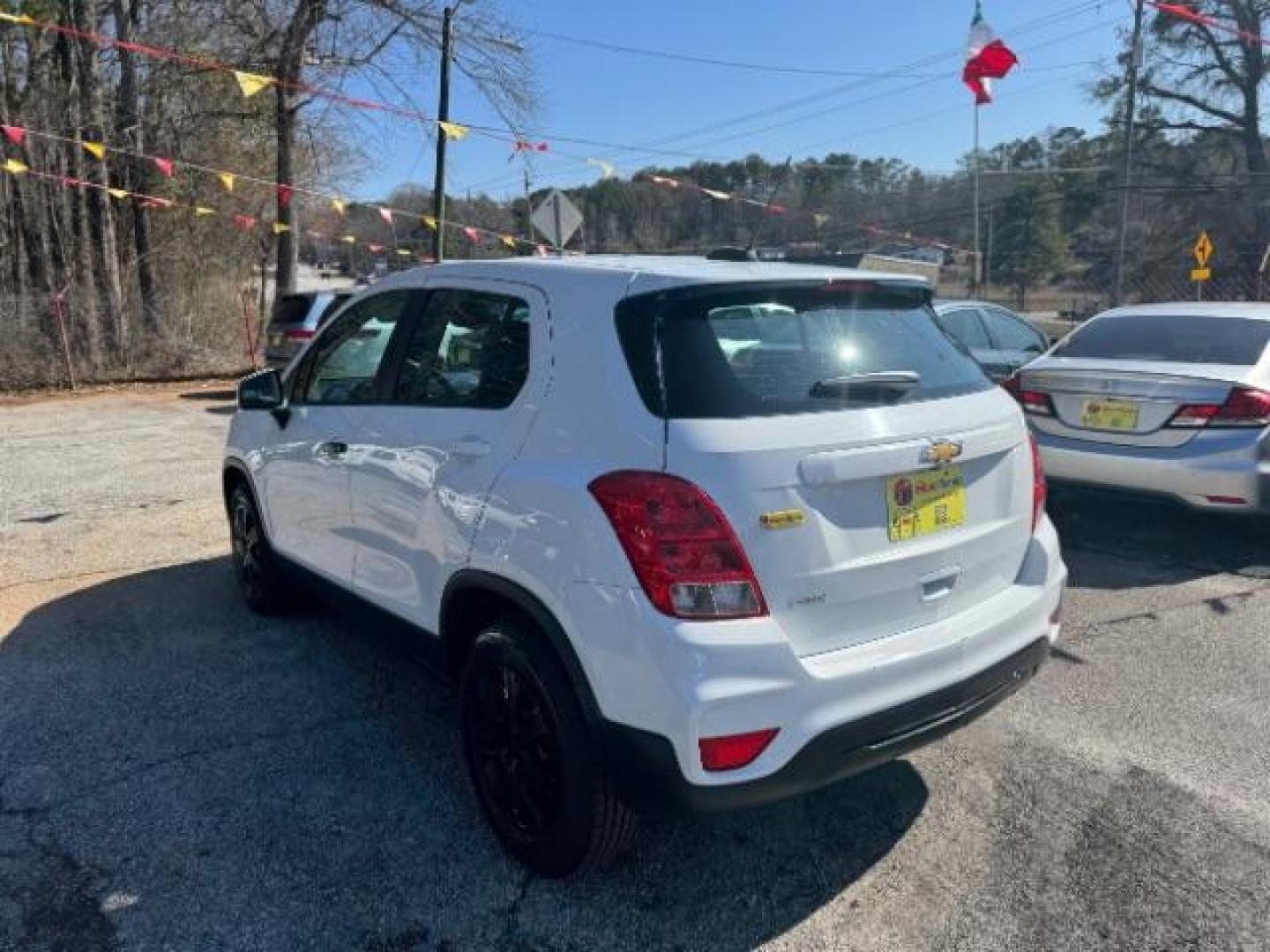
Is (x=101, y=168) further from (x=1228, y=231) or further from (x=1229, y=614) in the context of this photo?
(x=1228, y=231)

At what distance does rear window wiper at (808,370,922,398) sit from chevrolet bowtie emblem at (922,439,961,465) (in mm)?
191

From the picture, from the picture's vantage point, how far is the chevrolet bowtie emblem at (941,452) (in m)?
2.62

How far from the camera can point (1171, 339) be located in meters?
A: 6.19

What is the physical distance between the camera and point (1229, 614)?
485 cm

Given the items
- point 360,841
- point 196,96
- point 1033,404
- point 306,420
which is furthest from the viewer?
point 196,96

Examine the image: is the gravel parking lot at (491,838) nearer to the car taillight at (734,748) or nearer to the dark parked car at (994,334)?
the car taillight at (734,748)

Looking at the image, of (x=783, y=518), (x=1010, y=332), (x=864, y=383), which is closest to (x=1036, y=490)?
(x=864, y=383)

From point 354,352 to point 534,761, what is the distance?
198 centimetres

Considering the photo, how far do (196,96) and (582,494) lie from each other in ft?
67.0

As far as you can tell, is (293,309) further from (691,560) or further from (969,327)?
(691,560)

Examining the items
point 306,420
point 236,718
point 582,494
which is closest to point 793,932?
point 582,494

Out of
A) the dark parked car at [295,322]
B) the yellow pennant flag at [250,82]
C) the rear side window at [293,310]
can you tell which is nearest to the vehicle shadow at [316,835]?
the yellow pennant flag at [250,82]

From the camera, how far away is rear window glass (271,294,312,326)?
1350cm

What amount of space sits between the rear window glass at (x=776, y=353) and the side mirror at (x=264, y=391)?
2.28 metres
